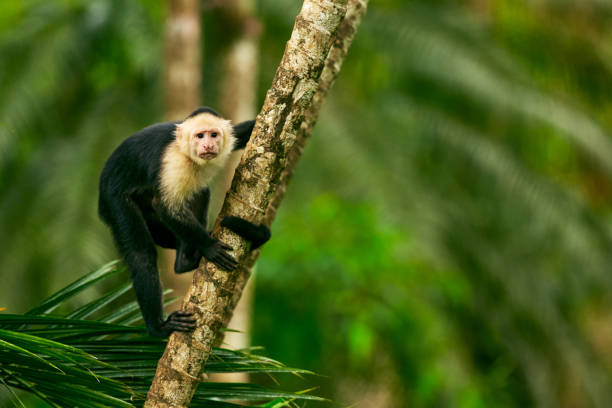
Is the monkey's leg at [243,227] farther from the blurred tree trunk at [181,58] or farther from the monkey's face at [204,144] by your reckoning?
the blurred tree trunk at [181,58]

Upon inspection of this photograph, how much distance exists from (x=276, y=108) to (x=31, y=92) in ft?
19.1

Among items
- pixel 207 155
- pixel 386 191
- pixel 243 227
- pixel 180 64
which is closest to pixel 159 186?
pixel 207 155

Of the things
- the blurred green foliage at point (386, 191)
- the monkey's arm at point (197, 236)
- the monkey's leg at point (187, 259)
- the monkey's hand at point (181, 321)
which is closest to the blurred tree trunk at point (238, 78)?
the blurred green foliage at point (386, 191)

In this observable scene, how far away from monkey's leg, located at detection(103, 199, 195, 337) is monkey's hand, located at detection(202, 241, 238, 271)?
437 mm

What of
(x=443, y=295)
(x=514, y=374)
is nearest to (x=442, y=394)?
(x=443, y=295)

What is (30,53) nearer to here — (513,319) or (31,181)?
(31,181)

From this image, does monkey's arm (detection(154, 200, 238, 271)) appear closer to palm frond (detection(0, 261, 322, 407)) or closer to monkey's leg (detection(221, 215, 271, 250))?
monkey's leg (detection(221, 215, 271, 250))

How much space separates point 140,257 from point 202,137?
1.98ft

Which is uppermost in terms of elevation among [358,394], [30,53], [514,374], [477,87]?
[477,87]

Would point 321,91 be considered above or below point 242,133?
above

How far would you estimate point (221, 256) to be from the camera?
2.58 metres

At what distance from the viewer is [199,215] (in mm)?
3512

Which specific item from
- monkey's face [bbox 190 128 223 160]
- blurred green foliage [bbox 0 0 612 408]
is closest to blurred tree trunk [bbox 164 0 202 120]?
blurred green foliage [bbox 0 0 612 408]

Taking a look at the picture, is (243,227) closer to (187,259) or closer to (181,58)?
(187,259)
